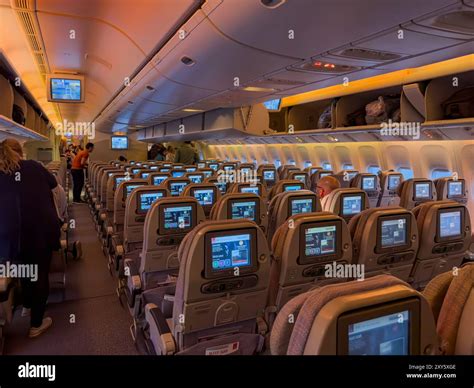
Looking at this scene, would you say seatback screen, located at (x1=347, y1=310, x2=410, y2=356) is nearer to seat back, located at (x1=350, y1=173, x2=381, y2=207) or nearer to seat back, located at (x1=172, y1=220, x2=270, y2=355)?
seat back, located at (x1=172, y1=220, x2=270, y2=355)

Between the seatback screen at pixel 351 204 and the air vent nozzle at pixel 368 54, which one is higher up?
the air vent nozzle at pixel 368 54

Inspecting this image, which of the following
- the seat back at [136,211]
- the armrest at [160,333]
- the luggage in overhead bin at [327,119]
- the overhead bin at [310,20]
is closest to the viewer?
the armrest at [160,333]

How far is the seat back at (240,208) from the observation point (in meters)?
4.09

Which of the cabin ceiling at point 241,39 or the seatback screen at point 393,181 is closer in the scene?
the cabin ceiling at point 241,39

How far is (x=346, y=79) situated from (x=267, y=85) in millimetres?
1336

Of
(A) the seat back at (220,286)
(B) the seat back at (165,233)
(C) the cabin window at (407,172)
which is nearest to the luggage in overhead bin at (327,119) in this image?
(C) the cabin window at (407,172)

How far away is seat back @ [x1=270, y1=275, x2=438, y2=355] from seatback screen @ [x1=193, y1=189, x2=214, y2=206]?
4.34m

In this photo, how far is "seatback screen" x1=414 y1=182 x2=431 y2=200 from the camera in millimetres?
6891

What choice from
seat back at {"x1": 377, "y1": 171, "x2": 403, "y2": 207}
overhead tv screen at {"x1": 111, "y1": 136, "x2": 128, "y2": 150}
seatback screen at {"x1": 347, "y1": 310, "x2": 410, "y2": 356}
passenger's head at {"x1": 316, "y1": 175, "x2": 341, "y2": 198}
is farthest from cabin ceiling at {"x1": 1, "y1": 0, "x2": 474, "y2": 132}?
overhead tv screen at {"x1": 111, "y1": 136, "x2": 128, "y2": 150}

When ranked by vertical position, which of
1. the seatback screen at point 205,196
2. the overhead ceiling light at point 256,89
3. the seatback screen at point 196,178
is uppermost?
the overhead ceiling light at point 256,89

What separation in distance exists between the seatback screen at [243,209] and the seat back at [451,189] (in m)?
4.72

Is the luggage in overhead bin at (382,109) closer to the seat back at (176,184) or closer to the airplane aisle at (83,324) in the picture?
the seat back at (176,184)

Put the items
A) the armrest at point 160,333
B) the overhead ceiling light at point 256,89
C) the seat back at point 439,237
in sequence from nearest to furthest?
the armrest at point 160,333
the seat back at point 439,237
the overhead ceiling light at point 256,89
